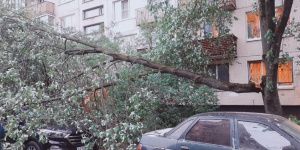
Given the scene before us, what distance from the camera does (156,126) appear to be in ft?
25.6

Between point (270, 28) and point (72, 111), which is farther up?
point (270, 28)

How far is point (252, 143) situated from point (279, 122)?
664mm

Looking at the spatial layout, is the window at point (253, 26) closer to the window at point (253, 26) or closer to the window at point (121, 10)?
the window at point (253, 26)

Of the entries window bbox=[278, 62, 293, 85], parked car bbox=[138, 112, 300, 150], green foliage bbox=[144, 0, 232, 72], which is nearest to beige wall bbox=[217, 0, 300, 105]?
window bbox=[278, 62, 293, 85]

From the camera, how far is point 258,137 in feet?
13.2

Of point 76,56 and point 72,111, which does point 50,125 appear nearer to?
point 72,111

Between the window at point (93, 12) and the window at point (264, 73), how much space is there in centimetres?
1307

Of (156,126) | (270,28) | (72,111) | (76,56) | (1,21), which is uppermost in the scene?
(1,21)

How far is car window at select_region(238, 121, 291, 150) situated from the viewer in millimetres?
3855

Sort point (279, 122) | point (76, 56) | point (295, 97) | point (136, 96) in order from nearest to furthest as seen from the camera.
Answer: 1. point (279, 122)
2. point (136, 96)
3. point (76, 56)
4. point (295, 97)

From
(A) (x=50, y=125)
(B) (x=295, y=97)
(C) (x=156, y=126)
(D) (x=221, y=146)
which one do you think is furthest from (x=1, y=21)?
(B) (x=295, y=97)

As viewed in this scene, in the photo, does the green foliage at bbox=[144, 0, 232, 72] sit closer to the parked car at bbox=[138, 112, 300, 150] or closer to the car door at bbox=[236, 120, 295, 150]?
the parked car at bbox=[138, 112, 300, 150]

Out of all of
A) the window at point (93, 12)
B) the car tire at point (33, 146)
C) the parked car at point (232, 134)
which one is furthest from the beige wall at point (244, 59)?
the window at point (93, 12)

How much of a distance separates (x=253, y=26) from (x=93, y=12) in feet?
43.5
